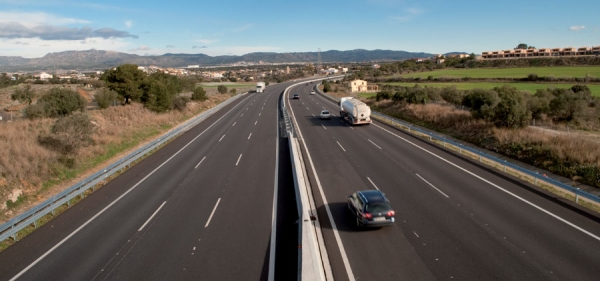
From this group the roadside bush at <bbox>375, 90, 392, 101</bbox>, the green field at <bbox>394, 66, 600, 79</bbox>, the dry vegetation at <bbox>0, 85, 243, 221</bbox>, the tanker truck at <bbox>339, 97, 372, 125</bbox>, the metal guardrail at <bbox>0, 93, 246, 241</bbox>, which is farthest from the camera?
the green field at <bbox>394, 66, 600, 79</bbox>

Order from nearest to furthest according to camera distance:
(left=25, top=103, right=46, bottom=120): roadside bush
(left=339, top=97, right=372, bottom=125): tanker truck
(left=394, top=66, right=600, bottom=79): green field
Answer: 1. (left=25, top=103, right=46, bottom=120): roadside bush
2. (left=339, top=97, right=372, bottom=125): tanker truck
3. (left=394, top=66, right=600, bottom=79): green field

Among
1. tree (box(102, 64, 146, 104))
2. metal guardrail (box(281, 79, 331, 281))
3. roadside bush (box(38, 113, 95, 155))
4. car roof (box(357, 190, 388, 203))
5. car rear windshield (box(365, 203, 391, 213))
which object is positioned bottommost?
metal guardrail (box(281, 79, 331, 281))

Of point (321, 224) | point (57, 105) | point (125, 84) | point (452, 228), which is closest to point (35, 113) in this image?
point (57, 105)

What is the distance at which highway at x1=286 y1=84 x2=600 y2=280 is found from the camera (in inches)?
402

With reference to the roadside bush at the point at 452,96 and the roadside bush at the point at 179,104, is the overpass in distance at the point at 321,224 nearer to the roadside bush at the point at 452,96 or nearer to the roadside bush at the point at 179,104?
the roadside bush at the point at 179,104

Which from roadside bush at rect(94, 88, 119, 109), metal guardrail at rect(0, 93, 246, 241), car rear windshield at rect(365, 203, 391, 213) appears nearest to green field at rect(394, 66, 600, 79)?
roadside bush at rect(94, 88, 119, 109)

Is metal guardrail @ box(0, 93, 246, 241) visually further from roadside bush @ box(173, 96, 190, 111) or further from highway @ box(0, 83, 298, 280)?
roadside bush @ box(173, 96, 190, 111)

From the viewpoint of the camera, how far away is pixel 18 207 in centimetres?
1662

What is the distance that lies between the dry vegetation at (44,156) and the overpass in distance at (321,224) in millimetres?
2836

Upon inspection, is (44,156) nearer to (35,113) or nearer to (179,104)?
(35,113)

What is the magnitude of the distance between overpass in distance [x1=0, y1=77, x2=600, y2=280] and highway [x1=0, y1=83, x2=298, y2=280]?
0.16ft

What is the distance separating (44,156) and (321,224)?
16922 mm

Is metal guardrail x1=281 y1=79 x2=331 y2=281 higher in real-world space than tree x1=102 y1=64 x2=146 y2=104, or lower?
lower

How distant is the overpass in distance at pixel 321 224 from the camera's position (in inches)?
411
